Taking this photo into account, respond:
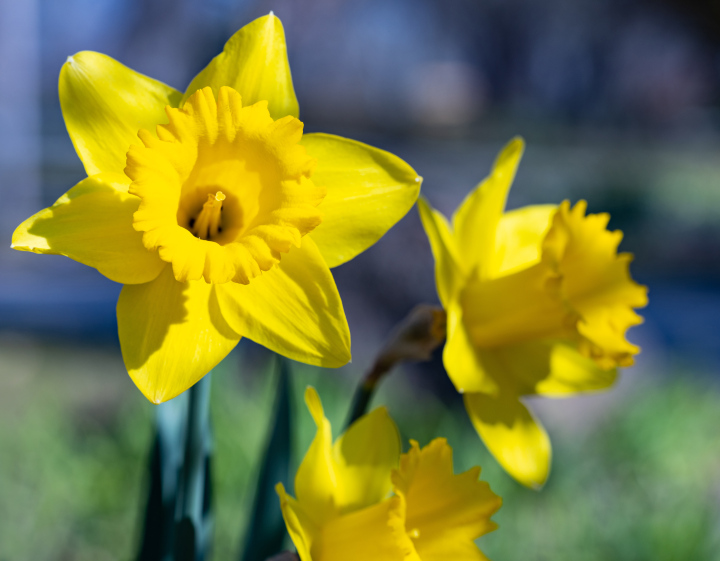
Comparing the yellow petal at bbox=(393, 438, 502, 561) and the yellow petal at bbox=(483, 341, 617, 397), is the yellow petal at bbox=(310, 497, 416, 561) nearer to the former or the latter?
the yellow petal at bbox=(393, 438, 502, 561)

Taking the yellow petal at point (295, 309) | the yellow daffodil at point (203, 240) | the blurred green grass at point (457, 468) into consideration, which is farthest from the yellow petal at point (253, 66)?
the blurred green grass at point (457, 468)

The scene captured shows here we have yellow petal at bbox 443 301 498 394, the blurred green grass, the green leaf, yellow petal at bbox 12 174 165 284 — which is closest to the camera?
yellow petal at bbox 12 174 165 284

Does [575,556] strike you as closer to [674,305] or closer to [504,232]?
[504,232]

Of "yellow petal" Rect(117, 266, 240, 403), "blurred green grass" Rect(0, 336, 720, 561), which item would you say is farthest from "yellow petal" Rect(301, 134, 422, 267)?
"blurred green grass" Rect(0, 336, 720, 561)

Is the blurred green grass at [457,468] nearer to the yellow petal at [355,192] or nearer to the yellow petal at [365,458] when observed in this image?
the yellow petal at [365,458]

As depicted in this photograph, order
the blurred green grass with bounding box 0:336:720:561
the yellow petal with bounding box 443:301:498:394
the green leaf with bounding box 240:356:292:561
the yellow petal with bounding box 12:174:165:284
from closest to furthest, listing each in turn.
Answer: the yellow petal with bounding box 12:174:165:284
the yellow petal with bounding box 443:301:498:394
the green leaf with bounding box 240:356:292:561
the blurred green grass with bounding box 0:336:720:561

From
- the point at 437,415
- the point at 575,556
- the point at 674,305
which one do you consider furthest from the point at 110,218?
the point at 674,305

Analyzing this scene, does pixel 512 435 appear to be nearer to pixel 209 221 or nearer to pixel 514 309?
pixel 514 309
